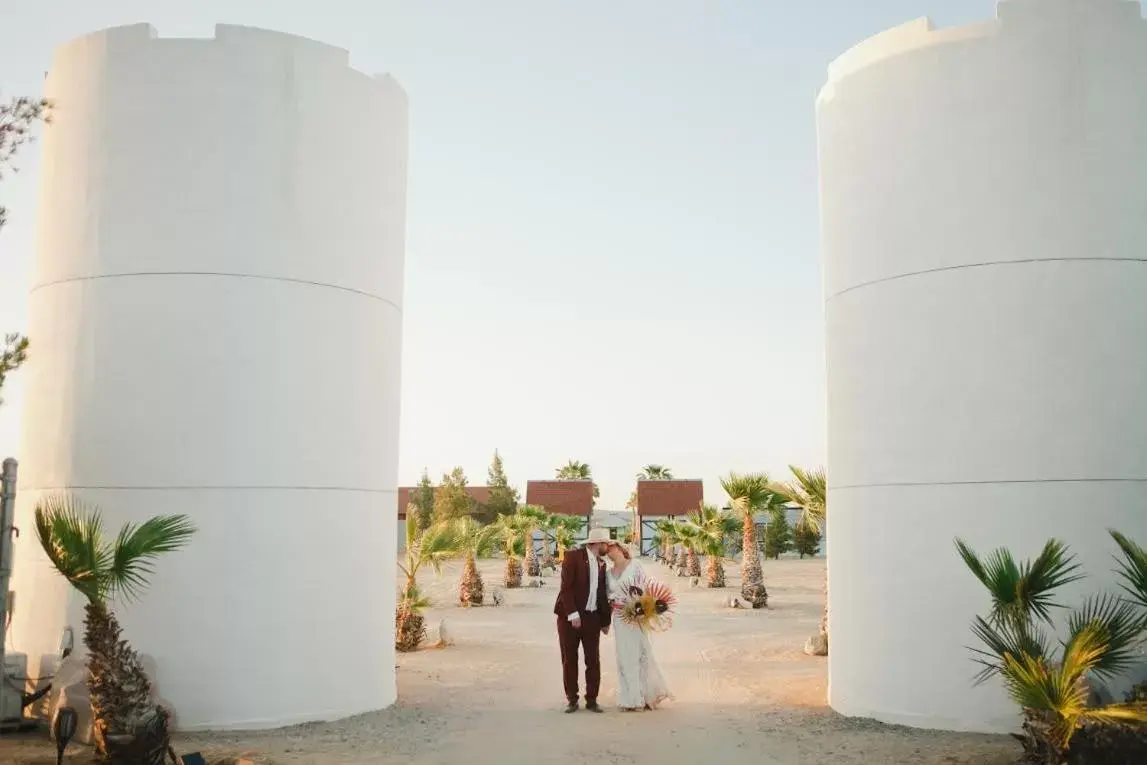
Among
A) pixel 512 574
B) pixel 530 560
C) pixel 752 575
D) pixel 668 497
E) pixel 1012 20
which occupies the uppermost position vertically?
pixel 1012 20

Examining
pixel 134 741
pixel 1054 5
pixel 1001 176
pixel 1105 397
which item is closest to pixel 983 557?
pixel 1105 397

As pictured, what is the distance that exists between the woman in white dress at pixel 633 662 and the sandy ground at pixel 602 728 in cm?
18

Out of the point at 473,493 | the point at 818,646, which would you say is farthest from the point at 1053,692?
the point at 473,493

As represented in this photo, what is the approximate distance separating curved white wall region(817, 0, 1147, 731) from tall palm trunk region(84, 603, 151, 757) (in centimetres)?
678

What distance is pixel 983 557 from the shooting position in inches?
374

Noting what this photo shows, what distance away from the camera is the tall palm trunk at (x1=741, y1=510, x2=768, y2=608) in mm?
26484

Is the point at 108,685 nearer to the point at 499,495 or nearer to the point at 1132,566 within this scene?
the point at 1132,566

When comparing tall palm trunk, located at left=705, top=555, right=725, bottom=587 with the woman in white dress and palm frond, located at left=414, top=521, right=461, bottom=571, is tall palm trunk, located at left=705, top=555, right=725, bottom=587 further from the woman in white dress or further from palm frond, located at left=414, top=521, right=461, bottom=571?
the woman in white dress

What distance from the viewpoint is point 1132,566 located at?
29.3 feet

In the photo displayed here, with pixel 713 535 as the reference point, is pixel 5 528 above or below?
above

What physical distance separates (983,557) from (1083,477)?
3.74 feet

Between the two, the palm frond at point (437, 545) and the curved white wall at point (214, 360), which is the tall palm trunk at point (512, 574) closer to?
the palm frond at point (437, 545)

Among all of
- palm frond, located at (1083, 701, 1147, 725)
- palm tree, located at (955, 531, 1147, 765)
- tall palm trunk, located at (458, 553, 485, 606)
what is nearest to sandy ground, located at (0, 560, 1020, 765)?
palm tree, located at (955, 531, 1147, 765)

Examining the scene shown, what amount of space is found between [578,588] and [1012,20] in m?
7.09
